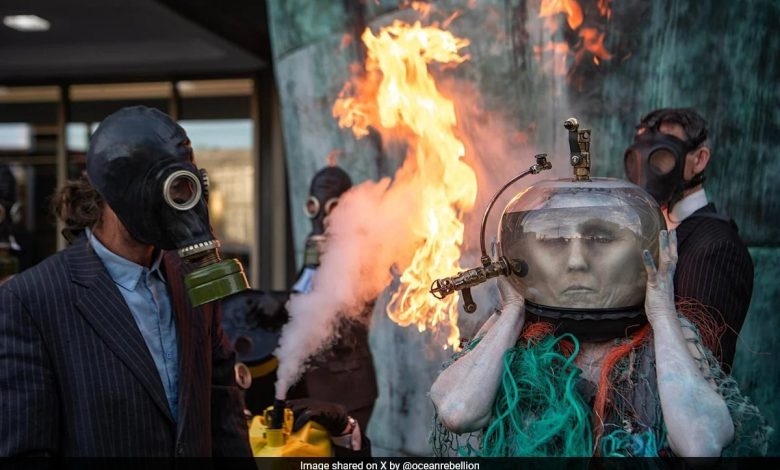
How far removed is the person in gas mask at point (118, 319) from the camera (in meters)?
2.05

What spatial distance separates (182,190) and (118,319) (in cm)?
41

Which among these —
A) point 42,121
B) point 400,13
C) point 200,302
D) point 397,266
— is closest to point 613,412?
point 200,302

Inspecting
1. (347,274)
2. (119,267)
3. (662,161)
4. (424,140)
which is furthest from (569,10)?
(119,267)

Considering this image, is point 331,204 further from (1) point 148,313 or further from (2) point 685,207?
(1) point 148,313

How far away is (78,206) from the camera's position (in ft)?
7.91

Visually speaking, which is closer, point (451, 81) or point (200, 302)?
point (200, 302)

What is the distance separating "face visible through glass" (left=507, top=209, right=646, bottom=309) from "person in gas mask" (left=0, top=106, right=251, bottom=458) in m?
0.78

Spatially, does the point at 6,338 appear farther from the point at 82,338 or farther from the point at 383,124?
the point at 383,124

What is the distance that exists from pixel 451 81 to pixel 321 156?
136cm

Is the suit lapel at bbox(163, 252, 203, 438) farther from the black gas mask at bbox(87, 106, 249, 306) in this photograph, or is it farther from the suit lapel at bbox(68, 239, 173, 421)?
the black gas mask at bbox(87, 106, 249, 306)

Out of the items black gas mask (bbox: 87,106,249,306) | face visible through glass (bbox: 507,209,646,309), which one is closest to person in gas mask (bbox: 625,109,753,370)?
face visible through glass (bbox: 507,209,646,309)

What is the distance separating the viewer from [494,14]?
4.60 metres

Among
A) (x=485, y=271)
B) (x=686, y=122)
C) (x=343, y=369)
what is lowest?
(x=343, y=369)

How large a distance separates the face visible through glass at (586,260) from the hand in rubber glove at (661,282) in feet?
0.14
